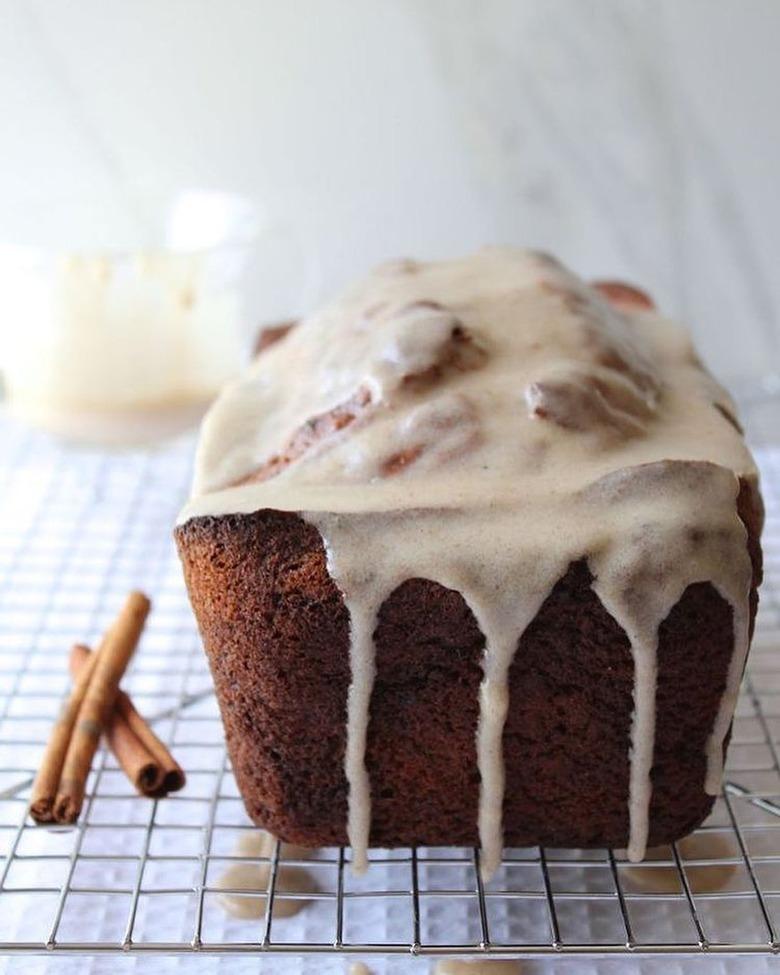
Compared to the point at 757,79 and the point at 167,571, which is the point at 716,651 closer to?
the point at 167,571

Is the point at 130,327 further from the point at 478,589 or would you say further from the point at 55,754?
the point at 478,589

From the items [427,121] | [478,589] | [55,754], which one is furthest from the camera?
[427,121]

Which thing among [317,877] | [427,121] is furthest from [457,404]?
[427,121]

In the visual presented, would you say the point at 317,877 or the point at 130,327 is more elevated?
the point at 130,327

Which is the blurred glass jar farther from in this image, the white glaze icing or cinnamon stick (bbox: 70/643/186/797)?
the white glaze icing

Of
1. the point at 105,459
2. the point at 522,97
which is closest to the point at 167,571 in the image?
the point at 105,459

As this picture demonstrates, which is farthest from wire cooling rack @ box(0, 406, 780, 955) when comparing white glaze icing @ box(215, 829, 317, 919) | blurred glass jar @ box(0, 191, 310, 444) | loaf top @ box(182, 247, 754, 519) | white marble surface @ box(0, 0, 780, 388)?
white marble surface @ box(0, 0, 780, 388)
